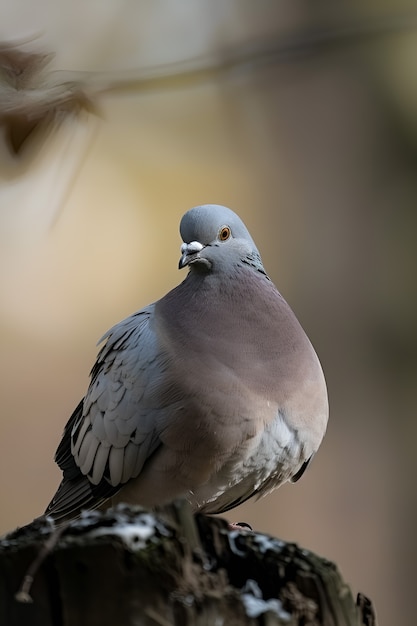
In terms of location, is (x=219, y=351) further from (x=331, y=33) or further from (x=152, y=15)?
(x=152, y=15)

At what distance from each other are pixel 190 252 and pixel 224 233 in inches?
4.6

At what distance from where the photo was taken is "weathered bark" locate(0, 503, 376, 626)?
27.6 inches

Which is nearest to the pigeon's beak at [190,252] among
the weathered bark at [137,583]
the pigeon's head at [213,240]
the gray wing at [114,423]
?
the pigeon's head at [213,240]

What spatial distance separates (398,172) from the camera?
4.11 m

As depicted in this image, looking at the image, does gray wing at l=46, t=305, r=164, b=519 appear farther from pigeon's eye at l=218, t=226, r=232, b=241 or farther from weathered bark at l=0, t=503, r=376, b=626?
weathered bark at l=0, t=503, r=376, b=626

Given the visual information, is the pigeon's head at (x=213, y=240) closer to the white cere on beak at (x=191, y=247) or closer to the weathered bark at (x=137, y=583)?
the white cere on beak at (x=191, y=247)

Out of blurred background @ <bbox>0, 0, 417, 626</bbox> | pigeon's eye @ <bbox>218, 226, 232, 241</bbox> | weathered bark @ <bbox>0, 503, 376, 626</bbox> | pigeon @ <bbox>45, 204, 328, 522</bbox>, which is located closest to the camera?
weathered bark @ <bbox>0, 503, 376, 626</bbox>

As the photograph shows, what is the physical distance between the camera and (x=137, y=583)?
0.71 m

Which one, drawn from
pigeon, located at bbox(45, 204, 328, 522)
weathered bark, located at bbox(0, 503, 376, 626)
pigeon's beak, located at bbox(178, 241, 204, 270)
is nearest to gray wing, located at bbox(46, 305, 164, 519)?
pigeon, located at bbox(45, 204, 328, 522)

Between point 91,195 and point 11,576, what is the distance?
2889 mm

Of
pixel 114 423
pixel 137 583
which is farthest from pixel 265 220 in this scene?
pixel 137 583

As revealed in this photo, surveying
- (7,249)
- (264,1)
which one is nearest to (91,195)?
(7,249)

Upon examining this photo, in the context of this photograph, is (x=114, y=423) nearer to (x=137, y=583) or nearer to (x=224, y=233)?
(x=224, y=233)

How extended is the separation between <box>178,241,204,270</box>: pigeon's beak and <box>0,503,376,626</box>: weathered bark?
0.89m
